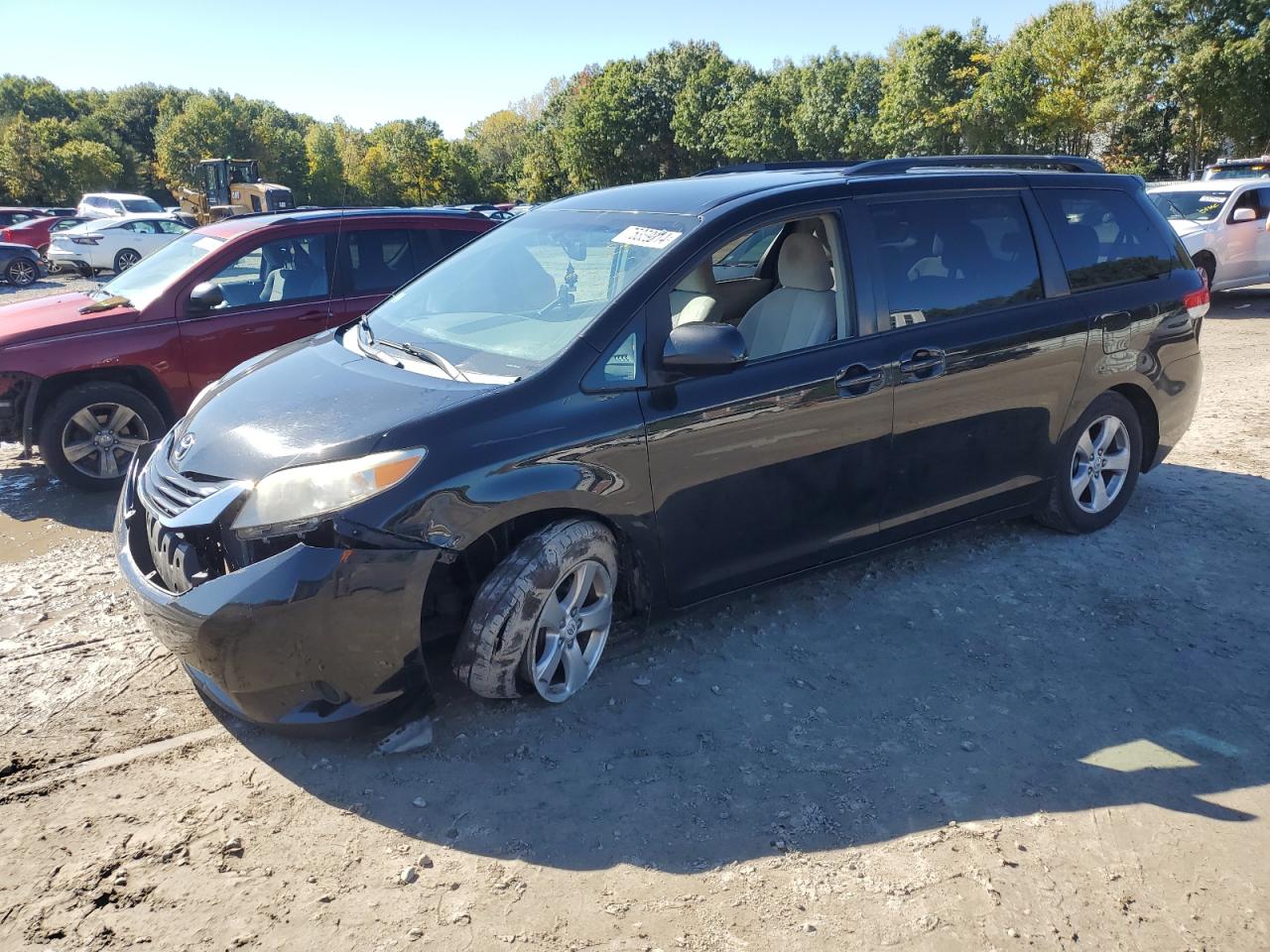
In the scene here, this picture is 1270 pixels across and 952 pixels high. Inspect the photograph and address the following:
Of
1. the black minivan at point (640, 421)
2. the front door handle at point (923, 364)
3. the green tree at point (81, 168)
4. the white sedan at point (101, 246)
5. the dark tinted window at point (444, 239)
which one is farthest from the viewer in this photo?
the green tree at point (81, 168)

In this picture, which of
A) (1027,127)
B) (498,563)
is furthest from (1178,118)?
(498,563)

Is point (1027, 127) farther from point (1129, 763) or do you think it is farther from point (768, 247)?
point (1129, 763)

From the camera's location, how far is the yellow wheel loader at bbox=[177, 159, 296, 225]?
97.0 feet

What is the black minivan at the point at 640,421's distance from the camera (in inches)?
117

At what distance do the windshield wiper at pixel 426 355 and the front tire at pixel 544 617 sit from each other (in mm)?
678

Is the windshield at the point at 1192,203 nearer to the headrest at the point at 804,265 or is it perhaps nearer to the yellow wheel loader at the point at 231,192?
the headrest at the point at 804,265

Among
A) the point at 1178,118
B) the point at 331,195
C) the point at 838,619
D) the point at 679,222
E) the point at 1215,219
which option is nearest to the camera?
the point at 679,222

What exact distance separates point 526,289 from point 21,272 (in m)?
21.6

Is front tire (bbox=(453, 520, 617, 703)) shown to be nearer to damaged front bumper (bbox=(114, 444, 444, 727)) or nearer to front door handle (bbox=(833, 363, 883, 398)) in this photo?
damaged front bumper (bbox=(114, 444, 444, 727))

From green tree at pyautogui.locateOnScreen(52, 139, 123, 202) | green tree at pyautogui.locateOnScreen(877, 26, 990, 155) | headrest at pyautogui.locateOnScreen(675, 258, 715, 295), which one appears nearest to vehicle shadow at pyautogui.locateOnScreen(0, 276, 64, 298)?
headrest at pyautogui.locateOnScreen(675, 258, 715, 295)

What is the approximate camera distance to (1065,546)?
196 inches

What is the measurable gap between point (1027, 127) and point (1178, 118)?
177 inches

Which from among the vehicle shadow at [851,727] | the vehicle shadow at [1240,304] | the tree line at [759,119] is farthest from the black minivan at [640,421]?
the tree line at [759,119]

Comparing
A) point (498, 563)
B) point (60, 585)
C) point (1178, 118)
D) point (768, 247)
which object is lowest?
point (60, 585)
